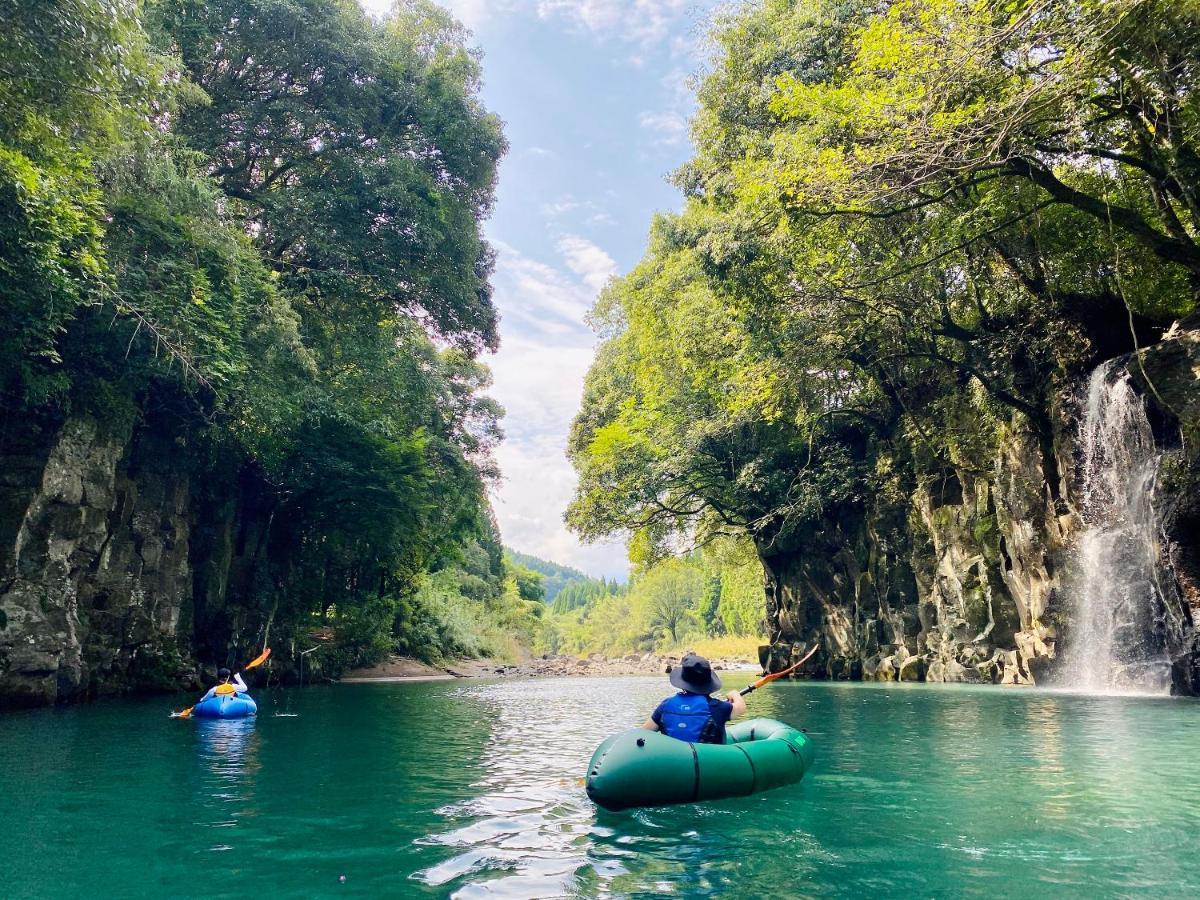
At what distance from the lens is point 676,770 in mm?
5902

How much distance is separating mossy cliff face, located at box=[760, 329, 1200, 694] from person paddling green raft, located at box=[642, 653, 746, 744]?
33.2ft

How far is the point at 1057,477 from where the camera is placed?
1623 cm

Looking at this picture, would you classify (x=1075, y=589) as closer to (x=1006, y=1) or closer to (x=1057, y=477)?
(x=1057, y=477)

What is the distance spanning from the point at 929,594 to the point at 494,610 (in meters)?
30.0

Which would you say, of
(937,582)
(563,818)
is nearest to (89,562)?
(563,818)

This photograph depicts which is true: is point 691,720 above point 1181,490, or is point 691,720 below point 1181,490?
below

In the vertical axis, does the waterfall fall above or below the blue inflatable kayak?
above

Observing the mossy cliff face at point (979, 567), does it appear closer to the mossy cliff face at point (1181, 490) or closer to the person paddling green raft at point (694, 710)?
the mossy cliff face at point (1181, 490)

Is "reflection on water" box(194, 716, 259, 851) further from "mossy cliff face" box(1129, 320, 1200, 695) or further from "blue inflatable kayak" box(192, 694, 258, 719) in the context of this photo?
"mossy cliff face" box(1129, 320, 1200, 695)

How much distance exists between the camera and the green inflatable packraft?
19.0ft

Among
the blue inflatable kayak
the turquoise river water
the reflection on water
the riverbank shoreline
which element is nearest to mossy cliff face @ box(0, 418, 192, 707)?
the turquoise river water

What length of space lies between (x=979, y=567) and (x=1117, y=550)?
5048mm

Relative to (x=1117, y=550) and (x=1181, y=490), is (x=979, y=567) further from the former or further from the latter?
(x=1181, y=490)

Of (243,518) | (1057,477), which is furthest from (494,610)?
(1057,477)
